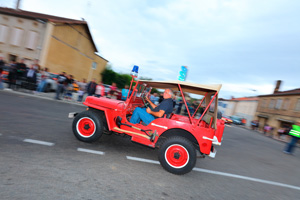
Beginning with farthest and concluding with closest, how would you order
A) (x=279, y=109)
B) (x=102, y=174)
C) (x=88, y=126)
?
1. (x=279, y=109)
2. (x=88, y=126)
3. (x=102, y=174)

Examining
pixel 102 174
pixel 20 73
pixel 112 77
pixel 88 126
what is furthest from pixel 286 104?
pixel 20 73

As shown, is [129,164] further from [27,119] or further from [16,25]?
[16,25]

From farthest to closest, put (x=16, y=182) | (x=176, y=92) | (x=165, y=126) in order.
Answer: (x=176, y=92)
(x=165, y=126)
(x=16, y=182)

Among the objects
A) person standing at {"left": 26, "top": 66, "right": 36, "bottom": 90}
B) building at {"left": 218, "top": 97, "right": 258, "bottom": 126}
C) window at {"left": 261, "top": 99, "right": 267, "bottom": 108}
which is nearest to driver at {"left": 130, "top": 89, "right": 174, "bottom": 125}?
person standing at {"left": 26, "top": 66, "right": 36, "bottom": 90}

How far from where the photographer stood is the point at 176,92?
429 cm

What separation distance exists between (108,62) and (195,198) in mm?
30771

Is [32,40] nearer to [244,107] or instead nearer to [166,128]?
[166,128]

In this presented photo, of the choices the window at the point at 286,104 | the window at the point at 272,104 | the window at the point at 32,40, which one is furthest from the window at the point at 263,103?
the window at the point at 32,40

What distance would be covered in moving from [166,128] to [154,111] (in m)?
0.48

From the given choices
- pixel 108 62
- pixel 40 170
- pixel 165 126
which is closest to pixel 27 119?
pixel 40 170

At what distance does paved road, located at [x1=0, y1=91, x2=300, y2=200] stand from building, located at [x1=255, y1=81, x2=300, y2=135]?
26181 millimetres

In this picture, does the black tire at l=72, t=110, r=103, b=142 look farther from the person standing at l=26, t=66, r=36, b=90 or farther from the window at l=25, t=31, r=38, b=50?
the window at l=25, t=31, r=38, b=50

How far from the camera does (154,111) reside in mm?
4016

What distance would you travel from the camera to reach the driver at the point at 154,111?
3965 mm
